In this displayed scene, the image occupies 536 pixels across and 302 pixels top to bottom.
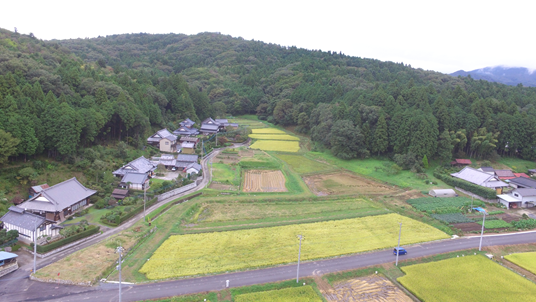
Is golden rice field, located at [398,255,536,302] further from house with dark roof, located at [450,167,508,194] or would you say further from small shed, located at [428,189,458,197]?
house with dark roof, located at [450,167,508,194]

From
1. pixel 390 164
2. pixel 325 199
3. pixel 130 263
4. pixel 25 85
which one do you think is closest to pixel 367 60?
pixel 390 164

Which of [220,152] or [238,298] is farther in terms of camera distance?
[220,152]

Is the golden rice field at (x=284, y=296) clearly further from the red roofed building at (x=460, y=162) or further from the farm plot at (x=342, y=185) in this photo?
the red roofed building at (x=460, y=162)

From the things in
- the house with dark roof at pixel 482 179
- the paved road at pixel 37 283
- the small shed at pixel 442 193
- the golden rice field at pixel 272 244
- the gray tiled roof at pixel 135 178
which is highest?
the house with dark roof at pixel 482 179

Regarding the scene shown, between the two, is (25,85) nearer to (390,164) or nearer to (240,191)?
(240,191)

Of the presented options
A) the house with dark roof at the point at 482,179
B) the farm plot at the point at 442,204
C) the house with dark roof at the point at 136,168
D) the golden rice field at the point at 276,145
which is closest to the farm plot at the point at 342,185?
the farm plot at the point at 442,204

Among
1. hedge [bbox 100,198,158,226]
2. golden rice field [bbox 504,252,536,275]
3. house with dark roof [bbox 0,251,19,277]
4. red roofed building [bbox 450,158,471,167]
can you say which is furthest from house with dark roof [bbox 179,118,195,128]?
golden rice field [bbox 504,252,536,275]

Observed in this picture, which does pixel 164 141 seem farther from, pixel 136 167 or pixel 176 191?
pixel 176 191
